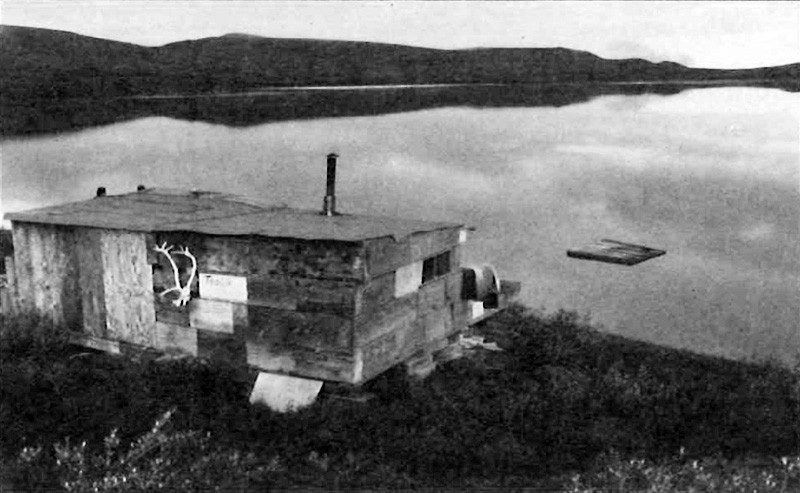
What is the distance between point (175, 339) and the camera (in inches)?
370

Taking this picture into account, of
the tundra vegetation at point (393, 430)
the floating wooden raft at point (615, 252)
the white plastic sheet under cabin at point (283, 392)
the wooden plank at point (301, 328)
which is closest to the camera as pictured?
the tundra vegetation at point (393, 430)

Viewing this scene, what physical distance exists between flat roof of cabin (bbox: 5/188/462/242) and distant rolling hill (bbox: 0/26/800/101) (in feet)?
5.52

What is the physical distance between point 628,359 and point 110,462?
830cm

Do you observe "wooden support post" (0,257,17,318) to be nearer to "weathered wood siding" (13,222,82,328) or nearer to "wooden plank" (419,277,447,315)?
"weathered wood siding" (13,222,82,328)

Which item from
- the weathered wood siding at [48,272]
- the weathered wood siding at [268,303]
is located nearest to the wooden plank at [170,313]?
the weathered wood siding at [268,303]

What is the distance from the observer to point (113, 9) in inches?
338

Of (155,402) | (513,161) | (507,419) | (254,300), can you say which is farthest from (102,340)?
(513,161)

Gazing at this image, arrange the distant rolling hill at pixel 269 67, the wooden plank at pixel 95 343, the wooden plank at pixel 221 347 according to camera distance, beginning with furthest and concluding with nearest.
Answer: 1. the wooden plank at pixel 95 343
2. the distant rolling hill at pixel 269 67
3. the wooden plank at pixel 221 347

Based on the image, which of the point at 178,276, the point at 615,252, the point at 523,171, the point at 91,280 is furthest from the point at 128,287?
the point at 615,252

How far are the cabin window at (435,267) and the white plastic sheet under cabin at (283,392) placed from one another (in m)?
2.23

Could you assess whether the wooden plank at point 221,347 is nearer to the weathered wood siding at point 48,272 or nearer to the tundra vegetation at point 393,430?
the tundra vegetation at point 393,430

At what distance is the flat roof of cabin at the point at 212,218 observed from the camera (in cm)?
848

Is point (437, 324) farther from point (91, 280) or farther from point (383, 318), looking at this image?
point (91, 280)

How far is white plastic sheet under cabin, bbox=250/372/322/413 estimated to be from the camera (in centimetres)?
830
